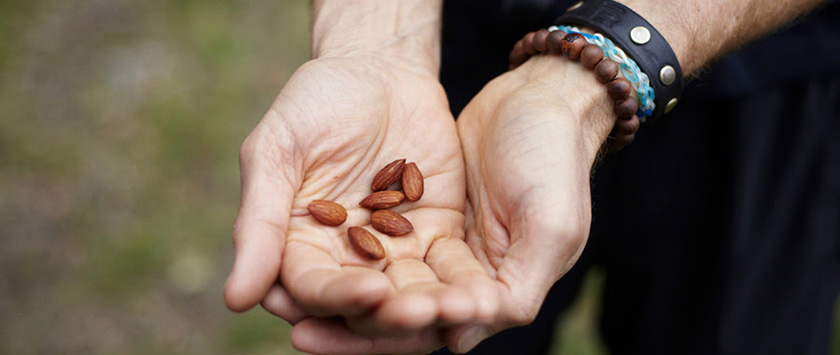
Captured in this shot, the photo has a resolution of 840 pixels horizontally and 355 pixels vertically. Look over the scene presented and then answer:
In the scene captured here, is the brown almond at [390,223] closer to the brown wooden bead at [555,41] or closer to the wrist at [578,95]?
the wrist at [578,95]

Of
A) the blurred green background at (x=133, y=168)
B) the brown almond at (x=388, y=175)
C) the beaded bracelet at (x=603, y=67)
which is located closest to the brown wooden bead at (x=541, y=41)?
the beaded bracelet at (x=603, y=67)

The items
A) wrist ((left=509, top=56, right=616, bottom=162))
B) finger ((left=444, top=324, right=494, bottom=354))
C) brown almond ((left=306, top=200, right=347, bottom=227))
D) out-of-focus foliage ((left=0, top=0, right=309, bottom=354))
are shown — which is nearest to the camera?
finger ((left=444, top=324, right=494, bottom=354))

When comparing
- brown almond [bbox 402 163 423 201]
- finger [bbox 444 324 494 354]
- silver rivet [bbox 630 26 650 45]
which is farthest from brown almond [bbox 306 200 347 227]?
silver rivet [bbox 630 26 650 45]

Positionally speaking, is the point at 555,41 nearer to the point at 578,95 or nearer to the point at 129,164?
the point at 578,95

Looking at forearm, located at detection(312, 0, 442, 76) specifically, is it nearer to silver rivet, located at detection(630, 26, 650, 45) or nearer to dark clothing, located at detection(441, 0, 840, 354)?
dark clothing, located at detection(441, 0, 840, 354)

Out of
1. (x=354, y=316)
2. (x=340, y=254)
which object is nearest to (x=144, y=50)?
(x=340, y=254)

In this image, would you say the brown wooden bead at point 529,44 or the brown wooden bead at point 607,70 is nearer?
the brown wooden bead at point 607,70

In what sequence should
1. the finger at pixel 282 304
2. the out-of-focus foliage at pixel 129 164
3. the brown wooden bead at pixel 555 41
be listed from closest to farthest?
the finger at pixel 282 304 < the brown wooden bead at pixel 555 41 < the out-of-focus foliage at pixel 129 164

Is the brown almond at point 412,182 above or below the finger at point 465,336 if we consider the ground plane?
above

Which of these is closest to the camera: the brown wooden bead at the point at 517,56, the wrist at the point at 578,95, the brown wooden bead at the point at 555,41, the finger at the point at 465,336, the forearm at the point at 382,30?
the finger at the point at 465,336
